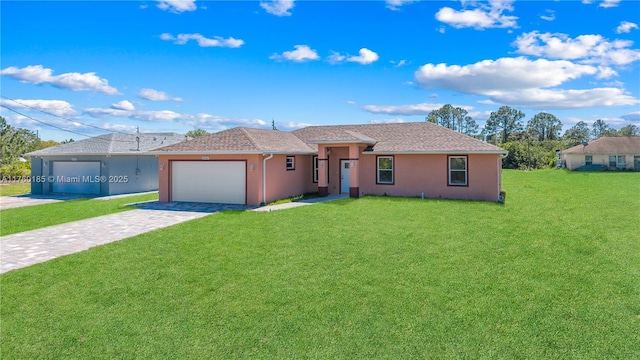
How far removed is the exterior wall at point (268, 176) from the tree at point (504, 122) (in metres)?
76.1

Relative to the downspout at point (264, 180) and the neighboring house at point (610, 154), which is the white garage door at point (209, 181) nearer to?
the downspout at point (264, 180)

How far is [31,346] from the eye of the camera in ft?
15.5

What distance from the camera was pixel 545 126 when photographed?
91938 mm

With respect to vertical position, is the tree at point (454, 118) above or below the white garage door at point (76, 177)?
above

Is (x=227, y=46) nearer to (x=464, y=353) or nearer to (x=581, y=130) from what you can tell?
(x=464, y=353)

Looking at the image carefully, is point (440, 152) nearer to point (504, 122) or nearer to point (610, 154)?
point (610, 154)

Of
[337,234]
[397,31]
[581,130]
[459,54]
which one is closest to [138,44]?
[397,31]

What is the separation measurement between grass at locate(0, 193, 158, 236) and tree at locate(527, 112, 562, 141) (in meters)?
97.7

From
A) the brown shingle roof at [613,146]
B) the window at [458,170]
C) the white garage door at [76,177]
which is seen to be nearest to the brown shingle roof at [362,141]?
the window at [458,170]

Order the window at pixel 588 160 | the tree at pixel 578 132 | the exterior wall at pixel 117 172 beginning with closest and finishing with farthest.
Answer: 1. the exterior wall at pixel 117 172
2. the window at pixel 588 160
3. the tree at pixel 578 132

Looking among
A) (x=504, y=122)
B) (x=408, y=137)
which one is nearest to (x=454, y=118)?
(x=504, y=122)

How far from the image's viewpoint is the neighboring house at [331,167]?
54.2 ft

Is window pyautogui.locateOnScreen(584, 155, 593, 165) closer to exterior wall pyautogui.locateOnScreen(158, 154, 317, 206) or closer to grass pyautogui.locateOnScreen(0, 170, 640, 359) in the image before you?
exterior wall pyautogui.locateOnScreen(158, 154, 317, 206)

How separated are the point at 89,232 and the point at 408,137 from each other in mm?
15312
